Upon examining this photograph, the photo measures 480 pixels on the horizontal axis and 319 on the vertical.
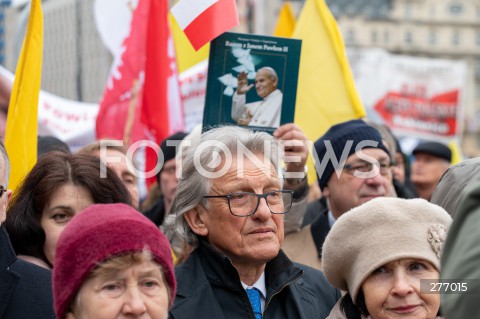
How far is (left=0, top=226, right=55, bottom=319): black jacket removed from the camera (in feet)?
9.90

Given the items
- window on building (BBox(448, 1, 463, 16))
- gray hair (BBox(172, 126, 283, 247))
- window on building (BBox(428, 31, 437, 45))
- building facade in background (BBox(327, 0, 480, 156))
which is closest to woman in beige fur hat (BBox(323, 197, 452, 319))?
gray hair (BBox(172, 126, 283, 247))

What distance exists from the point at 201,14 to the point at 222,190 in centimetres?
138

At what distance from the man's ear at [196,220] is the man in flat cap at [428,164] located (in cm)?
397

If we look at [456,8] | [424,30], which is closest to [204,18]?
[424,30]

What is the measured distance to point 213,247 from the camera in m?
3.33

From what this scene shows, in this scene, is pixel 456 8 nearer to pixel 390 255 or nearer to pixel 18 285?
pixel 390 255

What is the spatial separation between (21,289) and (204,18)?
181 cm

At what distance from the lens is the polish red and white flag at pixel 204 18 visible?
4.39m

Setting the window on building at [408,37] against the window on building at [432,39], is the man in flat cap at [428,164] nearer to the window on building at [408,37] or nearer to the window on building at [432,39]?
the window on building at [408,37]

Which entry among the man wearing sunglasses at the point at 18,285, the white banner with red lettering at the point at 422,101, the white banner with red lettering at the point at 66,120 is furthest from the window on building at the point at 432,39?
the man wearing sunglasses at the point at 18,285

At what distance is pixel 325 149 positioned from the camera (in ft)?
15.5

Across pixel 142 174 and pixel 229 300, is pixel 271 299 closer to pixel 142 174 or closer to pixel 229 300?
pixel 229 300

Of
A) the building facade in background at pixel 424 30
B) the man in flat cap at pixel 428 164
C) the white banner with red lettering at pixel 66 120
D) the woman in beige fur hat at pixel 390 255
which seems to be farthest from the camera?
the building facade in background at pixel 424 30

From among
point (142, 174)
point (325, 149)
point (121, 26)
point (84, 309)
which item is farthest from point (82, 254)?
point (121, 26)
